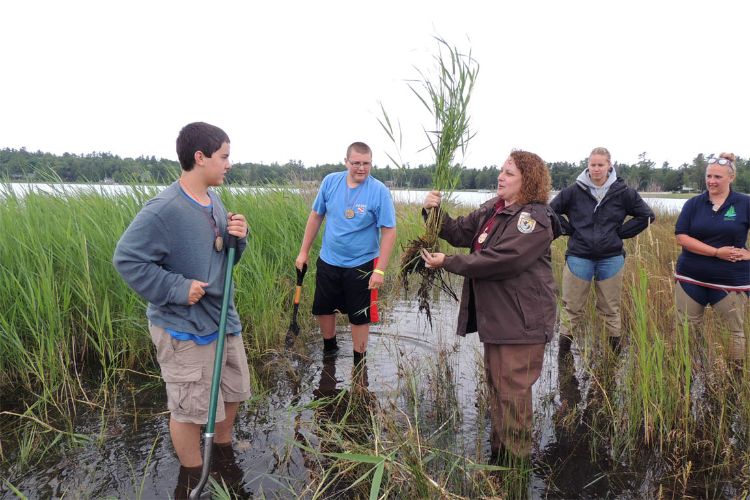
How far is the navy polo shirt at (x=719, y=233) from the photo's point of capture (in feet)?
12.8

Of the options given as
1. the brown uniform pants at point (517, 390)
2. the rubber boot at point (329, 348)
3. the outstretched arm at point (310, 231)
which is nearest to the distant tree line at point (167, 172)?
the outstretched arm at point (310, 231)

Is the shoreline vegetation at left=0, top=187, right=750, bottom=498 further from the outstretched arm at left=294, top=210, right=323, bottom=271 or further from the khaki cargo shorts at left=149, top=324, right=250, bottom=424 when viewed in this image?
the outstretched arm at left=294, top=210, right=323, bottom=271

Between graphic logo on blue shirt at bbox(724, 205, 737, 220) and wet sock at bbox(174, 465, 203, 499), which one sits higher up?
graphic logo on blue shirt at bbox(724, 205, 737, 220)

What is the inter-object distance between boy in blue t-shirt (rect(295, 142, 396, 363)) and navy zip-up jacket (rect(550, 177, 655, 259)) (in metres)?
1.93

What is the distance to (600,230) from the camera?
4.49 metres

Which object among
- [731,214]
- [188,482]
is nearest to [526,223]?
[188,482]

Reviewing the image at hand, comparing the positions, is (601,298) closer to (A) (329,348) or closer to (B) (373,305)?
(B) (373,305)

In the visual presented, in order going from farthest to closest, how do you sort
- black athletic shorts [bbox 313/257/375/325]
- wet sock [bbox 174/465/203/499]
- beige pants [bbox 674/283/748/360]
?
black athletic shorts [bbox 313/257/375/325], beige pants [bbox 674/283/748/360], wet sock [bbox 174/465/203/499]

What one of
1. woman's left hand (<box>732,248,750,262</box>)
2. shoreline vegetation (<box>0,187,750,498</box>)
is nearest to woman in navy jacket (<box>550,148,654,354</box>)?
shoreline vegetation (<box>0,187,750,498</box>)

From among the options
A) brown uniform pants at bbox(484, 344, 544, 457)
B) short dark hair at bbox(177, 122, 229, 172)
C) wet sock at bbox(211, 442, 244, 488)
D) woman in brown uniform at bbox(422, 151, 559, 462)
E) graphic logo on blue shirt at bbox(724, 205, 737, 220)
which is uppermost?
short dark hair at bbox(177, 122, 229, 172)

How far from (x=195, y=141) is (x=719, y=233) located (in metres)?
4.19

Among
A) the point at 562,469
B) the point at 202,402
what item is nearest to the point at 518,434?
the point at 562,469

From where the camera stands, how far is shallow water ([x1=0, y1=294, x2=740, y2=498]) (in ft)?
8.84

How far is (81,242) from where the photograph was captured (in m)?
3.91
